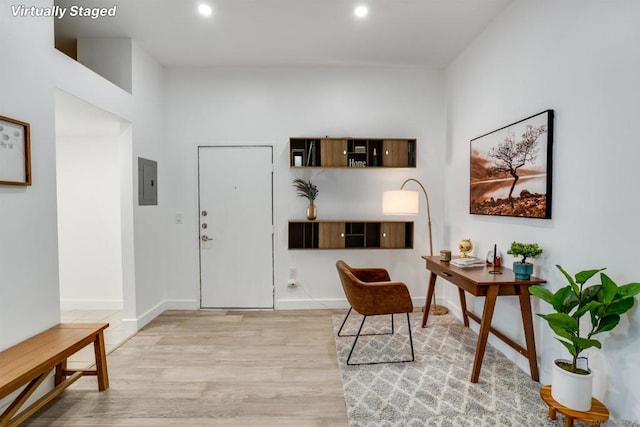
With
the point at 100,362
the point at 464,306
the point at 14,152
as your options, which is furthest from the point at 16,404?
the point at 464,306

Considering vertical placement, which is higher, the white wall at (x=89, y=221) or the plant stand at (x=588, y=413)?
the white wall at (x=89, y=221)

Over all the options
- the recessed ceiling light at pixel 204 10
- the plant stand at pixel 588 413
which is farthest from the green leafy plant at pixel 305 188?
the plant stand at pixel 588 413

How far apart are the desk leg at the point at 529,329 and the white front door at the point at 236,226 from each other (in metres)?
2.69

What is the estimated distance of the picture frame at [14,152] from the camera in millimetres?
1868

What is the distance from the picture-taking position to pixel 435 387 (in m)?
2.29

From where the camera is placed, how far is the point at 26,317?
2.03 m

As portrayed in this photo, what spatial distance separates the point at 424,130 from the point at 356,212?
4.40ft

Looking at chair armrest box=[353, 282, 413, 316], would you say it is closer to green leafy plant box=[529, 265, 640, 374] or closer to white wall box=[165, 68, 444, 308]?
green leafy plant box=[529, 265, 640, 374]

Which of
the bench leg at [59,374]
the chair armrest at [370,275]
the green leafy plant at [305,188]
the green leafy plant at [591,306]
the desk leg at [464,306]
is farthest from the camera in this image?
the green leafy plant at [305,188]

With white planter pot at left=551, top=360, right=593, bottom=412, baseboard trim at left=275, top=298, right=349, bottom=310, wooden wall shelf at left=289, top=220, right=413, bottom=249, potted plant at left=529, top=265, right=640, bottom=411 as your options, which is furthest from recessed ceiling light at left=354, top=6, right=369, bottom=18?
baseboard trim at left=275, top=298, right=349, bottom=310

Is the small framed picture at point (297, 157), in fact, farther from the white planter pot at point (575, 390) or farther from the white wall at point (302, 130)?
the white planter pot at point (575, 390)

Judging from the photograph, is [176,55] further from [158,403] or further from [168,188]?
[158,403]

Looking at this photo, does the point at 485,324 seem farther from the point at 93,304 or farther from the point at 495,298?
the point at 93,304

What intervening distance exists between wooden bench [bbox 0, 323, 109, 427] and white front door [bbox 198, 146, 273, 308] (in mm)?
1739
